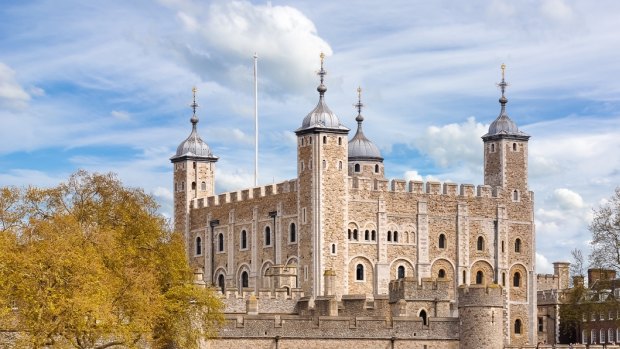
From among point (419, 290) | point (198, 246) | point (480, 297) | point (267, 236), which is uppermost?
point (267, 236)

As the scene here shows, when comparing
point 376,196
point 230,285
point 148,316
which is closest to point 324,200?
point 376,196

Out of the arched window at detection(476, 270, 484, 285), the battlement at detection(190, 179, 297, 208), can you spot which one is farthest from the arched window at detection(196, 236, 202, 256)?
the arched window at detection(476, 270, 484, 285)

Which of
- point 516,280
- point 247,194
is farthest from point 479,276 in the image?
point 247,194

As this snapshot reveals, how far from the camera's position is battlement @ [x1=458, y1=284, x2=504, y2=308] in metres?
68.1

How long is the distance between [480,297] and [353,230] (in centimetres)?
2228

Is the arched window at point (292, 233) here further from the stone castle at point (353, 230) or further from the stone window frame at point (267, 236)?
the stone window frame at point (267, 236)

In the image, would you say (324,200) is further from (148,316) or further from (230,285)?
(148,316)

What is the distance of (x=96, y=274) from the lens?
57406mm

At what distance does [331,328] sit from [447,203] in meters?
28.6

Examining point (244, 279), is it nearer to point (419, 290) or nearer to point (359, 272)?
point (359, 272)

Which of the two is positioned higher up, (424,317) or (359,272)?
(359,272)

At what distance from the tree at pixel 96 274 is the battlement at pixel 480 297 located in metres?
10.7

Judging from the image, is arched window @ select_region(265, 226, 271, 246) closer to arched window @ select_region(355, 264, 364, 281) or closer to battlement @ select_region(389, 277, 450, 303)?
arched window @ select_region(355, 264, 364, 281)

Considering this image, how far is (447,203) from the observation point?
94.3m
